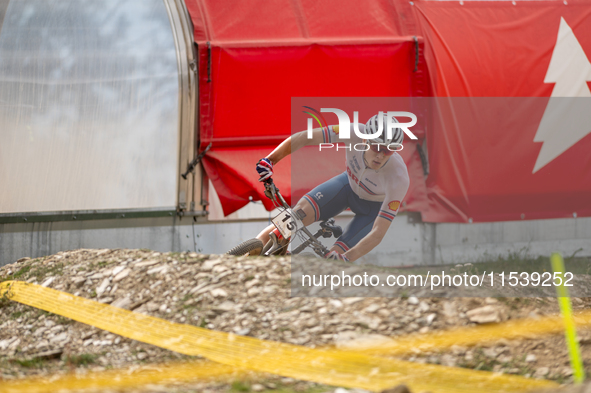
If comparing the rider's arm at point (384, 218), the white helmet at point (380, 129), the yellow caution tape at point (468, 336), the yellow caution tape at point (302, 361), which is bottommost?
the yellow caution tape at point (302, 361)

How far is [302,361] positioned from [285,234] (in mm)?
2221

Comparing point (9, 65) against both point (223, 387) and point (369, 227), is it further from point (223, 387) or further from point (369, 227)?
point (223, 387)

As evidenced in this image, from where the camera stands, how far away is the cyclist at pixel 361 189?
540 cm

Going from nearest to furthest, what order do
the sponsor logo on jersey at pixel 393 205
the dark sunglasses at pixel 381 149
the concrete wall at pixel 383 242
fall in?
the dark sunglasses at pixel 381 149 < the sponsor logo on jersey at pixel 393 205 < the concrete wall at pixel 383 242

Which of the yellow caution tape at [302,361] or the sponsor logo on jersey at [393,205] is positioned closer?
the yellow caution tape at [302,361]

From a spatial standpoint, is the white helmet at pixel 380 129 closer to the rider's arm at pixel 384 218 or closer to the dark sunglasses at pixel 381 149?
the dark sunglasses at pixel 381 149

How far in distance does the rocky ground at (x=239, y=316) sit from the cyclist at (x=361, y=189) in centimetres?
98

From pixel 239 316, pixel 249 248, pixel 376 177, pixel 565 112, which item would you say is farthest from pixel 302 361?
pixel 565 112

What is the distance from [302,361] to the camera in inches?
133

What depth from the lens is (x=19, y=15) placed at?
300 inches

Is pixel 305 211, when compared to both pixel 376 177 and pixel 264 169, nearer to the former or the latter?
pixel 264 169

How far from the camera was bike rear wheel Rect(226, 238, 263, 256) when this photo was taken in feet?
18.3

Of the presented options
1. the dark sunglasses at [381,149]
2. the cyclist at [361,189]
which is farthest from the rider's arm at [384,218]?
the dark sunglasses at [381,149]

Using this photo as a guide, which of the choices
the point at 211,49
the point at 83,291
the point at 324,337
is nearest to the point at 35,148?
the point at 211,49
